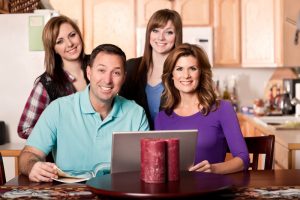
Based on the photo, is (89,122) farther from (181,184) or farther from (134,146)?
(181,184)

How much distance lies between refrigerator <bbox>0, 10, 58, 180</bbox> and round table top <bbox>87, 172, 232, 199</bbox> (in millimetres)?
2399

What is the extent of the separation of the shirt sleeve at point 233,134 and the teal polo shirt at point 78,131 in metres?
0.35

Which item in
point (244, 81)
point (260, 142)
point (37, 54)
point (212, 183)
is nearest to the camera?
point (212, 183)

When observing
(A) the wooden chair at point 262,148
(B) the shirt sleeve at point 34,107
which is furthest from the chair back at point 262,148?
(B) the shirt sleeve at point 34,107

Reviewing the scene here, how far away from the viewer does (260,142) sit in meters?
2.33

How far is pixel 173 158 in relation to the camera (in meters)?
1.67

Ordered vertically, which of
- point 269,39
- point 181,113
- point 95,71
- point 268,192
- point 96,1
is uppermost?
point 96,1

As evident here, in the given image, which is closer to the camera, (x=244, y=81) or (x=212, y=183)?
(x=212, y=183)

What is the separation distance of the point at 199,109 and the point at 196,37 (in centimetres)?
298

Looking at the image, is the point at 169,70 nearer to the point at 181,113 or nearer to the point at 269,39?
the point at 181,113

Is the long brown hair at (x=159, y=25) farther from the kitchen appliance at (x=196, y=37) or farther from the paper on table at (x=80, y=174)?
the kitchen appliance at (x=196, y=37)

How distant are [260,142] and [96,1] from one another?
11.1 feet

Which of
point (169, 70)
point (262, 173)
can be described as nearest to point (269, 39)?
point (169, 70)

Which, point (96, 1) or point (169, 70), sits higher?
point (96, 1)
